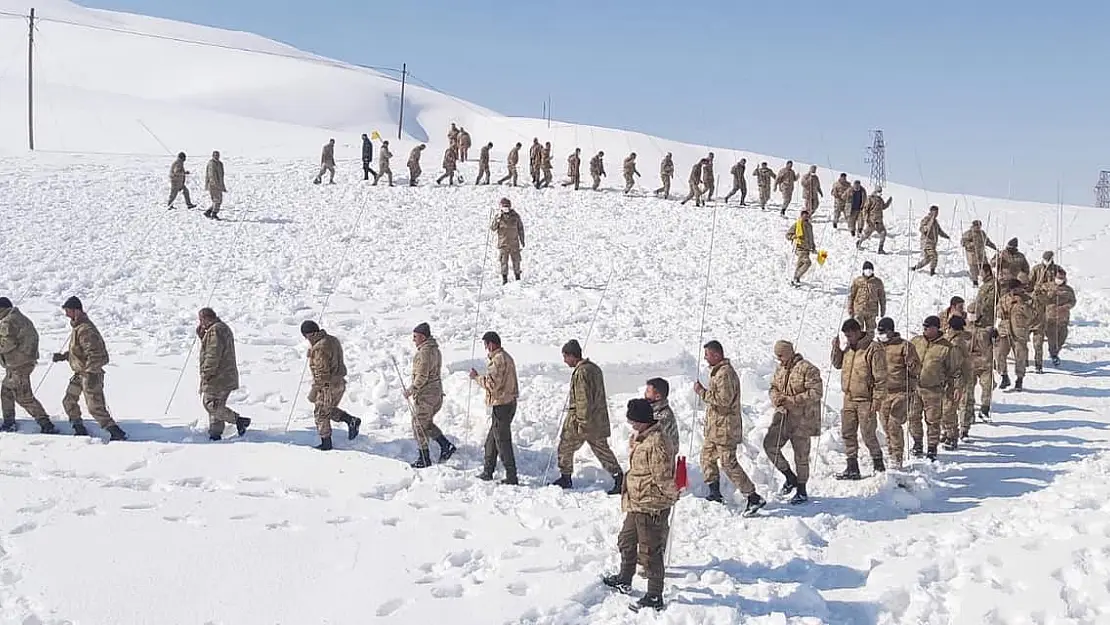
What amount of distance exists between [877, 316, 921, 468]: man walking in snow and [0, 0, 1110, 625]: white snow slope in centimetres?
63

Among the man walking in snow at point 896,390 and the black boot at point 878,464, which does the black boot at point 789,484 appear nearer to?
the black boot at point 878,464

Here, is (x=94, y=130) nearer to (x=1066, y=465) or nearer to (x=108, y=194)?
(x=108, y=194)

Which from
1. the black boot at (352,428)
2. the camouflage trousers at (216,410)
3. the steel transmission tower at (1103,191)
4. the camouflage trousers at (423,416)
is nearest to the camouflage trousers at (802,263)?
the camouflage trousers at (423,416)

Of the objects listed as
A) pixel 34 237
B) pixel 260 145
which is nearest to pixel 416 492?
pixel 34 237

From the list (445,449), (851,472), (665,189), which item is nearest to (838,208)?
(665,189)

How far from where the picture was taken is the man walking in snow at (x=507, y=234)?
17234mm

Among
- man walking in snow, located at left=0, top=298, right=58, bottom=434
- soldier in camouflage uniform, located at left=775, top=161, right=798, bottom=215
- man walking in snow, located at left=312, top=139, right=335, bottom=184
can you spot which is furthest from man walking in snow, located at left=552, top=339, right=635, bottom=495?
man walking in snow, located at left=312, top=139, right=335, bottom=184

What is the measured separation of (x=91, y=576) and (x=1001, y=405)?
1177 cm

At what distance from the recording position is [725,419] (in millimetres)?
8445

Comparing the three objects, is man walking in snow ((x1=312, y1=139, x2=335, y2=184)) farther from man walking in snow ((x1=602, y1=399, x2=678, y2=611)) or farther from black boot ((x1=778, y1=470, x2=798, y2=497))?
man walking in snow ((x1=602, y1=399, x2=678, y2=611))

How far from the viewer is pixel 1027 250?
24188 mm

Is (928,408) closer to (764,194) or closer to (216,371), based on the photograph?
(216,371)

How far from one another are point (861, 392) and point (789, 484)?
1.33 m

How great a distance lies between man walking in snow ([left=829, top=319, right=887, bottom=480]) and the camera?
9.35 meters
